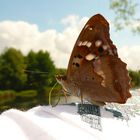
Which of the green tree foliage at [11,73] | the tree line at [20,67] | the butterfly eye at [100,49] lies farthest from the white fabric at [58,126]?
the green tree foliage at [11,73]

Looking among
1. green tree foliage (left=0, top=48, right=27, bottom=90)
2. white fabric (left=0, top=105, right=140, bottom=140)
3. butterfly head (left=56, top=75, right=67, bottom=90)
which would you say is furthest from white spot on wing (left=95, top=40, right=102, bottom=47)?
green tree foliage (left=0, top=48, right=27, bottom=90)

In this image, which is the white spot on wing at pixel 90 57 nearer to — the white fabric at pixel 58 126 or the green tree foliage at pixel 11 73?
the white fabric at pixel 58 126

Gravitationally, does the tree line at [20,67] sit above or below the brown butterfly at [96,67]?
above

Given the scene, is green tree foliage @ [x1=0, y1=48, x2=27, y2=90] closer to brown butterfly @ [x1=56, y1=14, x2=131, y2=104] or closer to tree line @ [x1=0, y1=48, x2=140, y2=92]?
tree line @ [x1=0, y1=48, x2=140, y2=92]

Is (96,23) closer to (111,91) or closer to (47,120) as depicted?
(111,91)

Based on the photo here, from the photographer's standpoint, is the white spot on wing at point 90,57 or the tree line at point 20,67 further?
the tree line at point 20,67

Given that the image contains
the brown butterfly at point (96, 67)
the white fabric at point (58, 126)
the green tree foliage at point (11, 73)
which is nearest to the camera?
the white fabric at point (58, 126)

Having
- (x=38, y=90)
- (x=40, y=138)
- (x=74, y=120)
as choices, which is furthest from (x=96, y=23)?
(x=38, y=90)

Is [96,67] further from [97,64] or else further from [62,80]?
[62,80]
